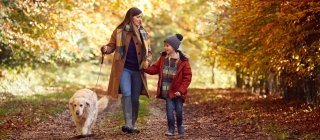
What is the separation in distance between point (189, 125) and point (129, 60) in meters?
2.64

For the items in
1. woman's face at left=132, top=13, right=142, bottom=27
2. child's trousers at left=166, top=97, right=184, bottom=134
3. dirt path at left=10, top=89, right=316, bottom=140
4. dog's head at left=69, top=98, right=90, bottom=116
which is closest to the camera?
dog's head at left=69, top=98, right=90, bottom=116

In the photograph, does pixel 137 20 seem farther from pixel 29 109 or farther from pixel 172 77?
pixel 29 109

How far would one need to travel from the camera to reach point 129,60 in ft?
32.0

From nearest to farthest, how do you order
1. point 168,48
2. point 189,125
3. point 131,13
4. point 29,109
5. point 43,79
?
point 168,48 → point 131,13 → point 189,125 → point 29,109 → point 43,79

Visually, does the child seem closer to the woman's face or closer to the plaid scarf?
the plaid scarf

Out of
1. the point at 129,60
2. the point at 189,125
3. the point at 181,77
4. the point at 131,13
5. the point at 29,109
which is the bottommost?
the point at 189,125

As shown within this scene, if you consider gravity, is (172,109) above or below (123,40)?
below

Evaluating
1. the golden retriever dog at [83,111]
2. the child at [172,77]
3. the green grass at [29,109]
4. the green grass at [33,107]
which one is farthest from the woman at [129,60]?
the green grass at [33,107]

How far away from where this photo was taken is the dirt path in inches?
377

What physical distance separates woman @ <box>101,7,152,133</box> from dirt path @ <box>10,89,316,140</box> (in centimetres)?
69

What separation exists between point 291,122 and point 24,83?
12.8 meters

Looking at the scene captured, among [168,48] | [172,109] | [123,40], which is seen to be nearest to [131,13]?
[123,40]

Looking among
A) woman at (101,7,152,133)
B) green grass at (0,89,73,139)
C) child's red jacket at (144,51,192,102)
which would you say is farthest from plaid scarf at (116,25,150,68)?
green grass at (0,89,73,139)

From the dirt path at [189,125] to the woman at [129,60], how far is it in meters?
0.69
